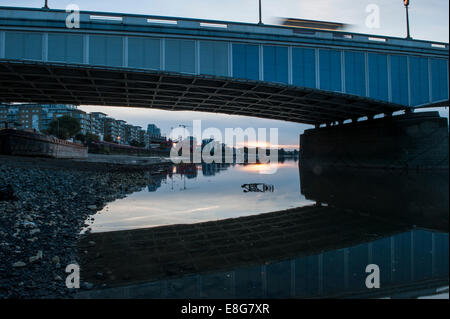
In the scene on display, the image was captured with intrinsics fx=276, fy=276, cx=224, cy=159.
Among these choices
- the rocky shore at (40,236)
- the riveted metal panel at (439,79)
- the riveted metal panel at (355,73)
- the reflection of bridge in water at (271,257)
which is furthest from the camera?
the riveted metal panel at (439,79)

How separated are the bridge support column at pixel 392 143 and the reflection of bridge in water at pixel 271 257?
2930cm

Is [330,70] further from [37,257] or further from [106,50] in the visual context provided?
[37,257]

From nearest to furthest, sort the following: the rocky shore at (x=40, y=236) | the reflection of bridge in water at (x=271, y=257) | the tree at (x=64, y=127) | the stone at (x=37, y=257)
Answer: the rocky shore at (x=40, y=236), the reflection of bridge in water at (x=271, y=257), the stone at (x=37, y=257), the tree at (x=64, y=127)

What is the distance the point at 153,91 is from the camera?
1433 inches

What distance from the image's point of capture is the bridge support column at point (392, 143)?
116ft

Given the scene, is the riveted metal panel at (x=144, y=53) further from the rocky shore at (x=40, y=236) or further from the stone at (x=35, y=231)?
the stone at (x=35, y=231)

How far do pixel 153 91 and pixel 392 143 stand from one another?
3376 cm

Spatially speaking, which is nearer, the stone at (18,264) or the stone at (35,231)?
the stone at (18,264)

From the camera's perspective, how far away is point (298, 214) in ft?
42.2

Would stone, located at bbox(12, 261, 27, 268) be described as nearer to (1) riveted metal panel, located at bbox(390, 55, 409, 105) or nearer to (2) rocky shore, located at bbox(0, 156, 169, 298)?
(2) rocky shore, located at bbox(0, 156, 169, 298)

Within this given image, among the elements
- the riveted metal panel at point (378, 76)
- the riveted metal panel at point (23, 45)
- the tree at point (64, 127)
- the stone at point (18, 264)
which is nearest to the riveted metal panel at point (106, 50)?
the riveted metal panel at point (23, 45)

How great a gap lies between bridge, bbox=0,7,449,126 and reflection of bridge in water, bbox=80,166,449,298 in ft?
Result: 69.3

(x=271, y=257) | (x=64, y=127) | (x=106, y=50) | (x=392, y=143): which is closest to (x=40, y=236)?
(x=271, y=257)
